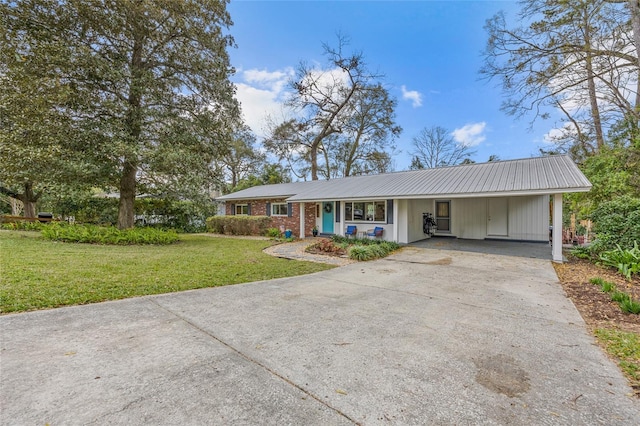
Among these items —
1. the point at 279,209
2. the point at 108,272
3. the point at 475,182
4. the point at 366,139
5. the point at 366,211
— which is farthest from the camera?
the point at 366,139

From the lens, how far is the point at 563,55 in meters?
Answer: 10.9

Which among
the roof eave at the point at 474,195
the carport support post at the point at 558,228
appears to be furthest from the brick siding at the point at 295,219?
the carport support post at the point at 558,228

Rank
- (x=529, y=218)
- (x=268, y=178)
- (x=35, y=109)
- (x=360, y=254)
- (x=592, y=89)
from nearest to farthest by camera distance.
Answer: (x=360, y=254) → (x=35, y=109) → (x=529, y=218) → (x=592, y=89) → (x=268, y=178)

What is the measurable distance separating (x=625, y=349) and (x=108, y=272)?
8.53 meters

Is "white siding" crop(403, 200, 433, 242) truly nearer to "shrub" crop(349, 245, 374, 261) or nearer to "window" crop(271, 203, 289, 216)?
"shrub" crop(349, 245, 374, 261)

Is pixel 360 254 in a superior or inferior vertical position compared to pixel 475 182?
inferior

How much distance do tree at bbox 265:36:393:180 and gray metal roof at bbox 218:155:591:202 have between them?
1032 centimetres

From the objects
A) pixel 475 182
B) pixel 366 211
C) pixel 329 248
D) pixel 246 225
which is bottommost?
pixel 329 248

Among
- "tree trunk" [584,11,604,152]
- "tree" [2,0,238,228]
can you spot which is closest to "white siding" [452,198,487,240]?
"tree trunk" [584,11,604,152]

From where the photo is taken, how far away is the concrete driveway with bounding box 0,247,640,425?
6.69ft

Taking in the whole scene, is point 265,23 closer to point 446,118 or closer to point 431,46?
point 431,46

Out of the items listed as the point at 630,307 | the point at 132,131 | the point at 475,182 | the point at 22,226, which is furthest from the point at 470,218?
the point at 22,226

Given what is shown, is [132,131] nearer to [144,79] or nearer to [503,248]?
[144,79]

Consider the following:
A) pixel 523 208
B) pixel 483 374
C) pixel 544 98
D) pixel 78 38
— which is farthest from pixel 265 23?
pixel 483 374
